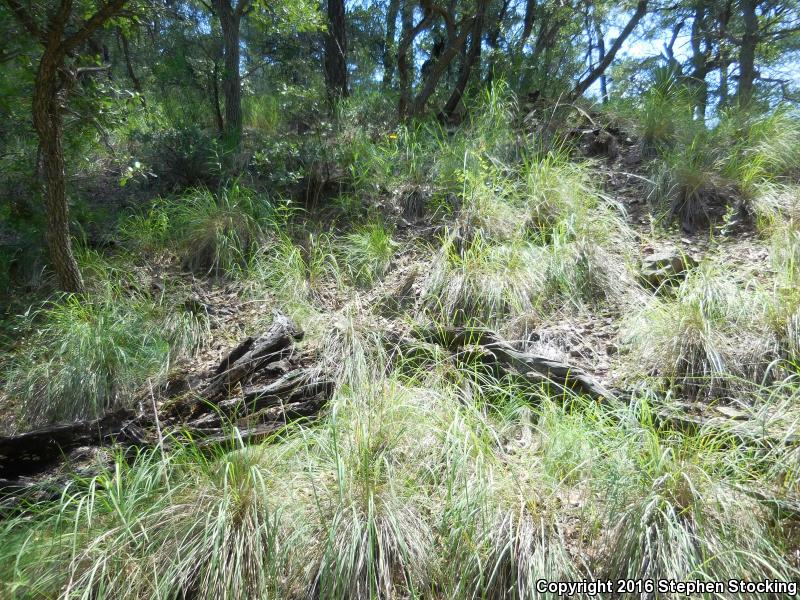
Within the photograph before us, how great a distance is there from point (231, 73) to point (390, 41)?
2772mm

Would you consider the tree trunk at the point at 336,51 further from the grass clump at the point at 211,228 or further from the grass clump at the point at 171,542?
the grass clump at the point at 171,542

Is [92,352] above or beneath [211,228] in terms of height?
beneath

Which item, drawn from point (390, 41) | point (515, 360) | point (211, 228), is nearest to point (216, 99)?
point (211, 228)

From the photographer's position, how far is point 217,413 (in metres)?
3.50

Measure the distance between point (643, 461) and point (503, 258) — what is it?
2404 mm

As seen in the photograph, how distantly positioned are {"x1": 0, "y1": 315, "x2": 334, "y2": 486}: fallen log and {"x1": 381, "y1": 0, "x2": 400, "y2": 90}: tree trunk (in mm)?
6011

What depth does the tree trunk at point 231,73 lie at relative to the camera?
6.74 m

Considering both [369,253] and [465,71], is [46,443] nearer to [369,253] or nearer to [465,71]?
[369,253]

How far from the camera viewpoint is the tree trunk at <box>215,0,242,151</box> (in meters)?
6.74

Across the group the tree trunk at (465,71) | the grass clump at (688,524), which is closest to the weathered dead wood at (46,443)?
the grass clump at (688,524)

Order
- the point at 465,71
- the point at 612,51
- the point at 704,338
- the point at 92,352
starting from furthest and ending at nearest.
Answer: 1. the point at 465,71
2. the point at 612,51
3. the point at 92,352
4. the point at 704,338

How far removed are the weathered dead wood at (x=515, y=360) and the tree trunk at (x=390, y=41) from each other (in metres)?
5.79

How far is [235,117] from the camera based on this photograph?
7.16 metres

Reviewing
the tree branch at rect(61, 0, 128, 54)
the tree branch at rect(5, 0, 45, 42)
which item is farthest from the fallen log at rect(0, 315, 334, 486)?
the tree branch at rect(5, 0, 45, 42)
